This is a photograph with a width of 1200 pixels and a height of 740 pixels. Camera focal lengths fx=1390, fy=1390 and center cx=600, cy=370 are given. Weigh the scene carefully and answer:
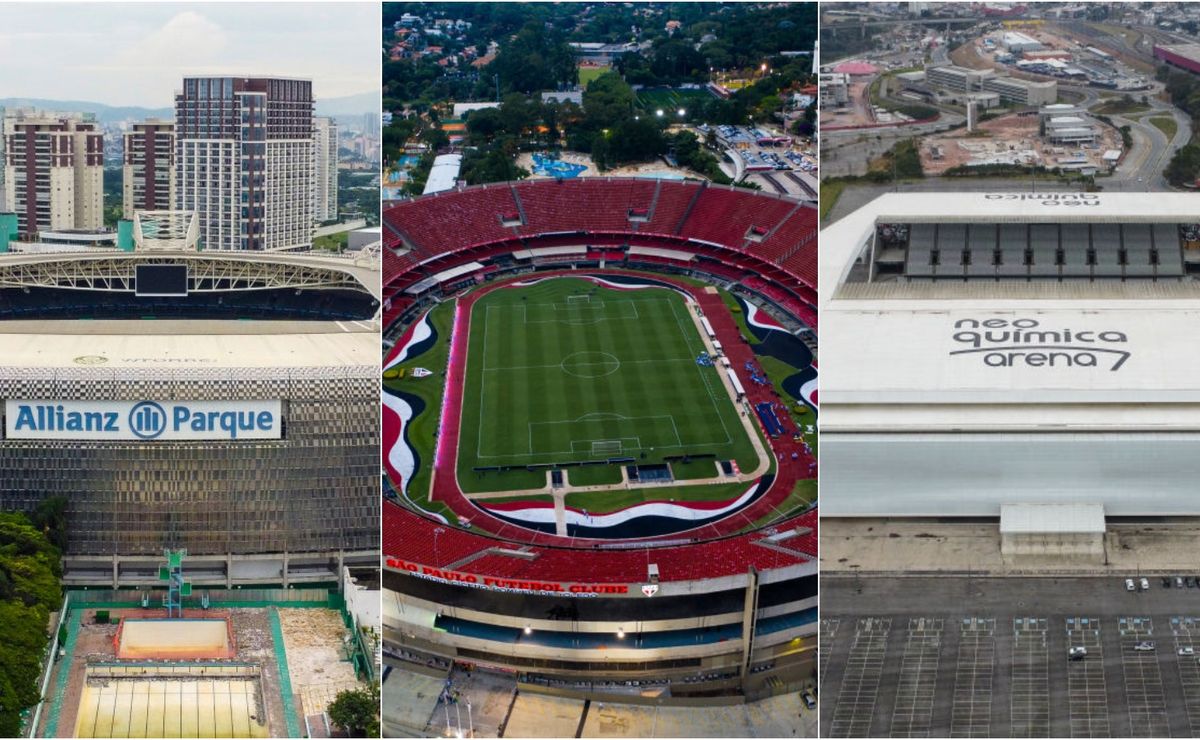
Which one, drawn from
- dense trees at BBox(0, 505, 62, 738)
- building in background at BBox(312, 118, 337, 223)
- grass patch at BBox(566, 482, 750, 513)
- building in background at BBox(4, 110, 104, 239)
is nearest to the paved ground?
grass patch at BBox(566, 482, 750, 513)

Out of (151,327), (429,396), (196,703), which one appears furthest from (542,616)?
(151,327)

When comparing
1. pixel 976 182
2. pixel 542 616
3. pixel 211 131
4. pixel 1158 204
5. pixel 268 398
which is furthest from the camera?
pixel 211 131

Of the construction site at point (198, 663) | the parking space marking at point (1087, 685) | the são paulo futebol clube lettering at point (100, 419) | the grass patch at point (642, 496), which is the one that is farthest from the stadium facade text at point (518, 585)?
the são paulo futebol clube lettering at point (100, 419)

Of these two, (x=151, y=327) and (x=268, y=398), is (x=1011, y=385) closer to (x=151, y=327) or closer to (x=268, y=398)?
(x=268, y=398)

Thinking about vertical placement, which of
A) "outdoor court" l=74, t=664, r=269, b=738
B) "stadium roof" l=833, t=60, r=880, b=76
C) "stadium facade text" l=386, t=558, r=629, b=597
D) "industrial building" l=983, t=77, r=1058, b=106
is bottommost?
"outdoor court" l=74, t=664, r=269, b=738

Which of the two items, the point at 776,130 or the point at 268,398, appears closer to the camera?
the point at 268,398

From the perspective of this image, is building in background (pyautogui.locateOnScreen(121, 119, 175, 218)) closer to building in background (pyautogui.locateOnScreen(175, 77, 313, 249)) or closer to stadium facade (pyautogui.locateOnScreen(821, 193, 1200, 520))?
building in background (pyautogui.locateOnScreen(175, 77, 313, 249))
